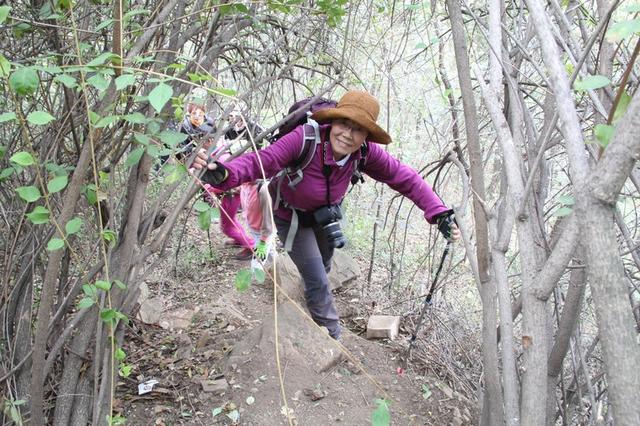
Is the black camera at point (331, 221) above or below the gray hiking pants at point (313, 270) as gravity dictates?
above

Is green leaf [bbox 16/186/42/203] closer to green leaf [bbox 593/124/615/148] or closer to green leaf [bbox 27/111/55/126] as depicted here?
green leaf [bbox 27/111/55/126]

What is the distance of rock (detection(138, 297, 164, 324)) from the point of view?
12.5ft

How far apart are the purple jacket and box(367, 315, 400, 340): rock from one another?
1.01 meters

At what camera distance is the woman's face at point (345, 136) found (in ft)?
9.84

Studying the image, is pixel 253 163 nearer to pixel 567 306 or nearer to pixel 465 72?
pixel 465 72

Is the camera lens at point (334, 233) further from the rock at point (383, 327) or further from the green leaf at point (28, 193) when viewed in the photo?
the green leaf at point (28, 193)

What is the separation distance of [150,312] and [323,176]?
5.56 feet

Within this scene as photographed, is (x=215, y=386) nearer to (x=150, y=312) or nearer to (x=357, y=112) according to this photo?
(x=150, y=312)

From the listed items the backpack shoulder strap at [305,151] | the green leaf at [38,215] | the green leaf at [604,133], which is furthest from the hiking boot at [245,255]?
the green leaf at [604,133]

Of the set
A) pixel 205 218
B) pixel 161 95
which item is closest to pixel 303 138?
pixel 205 218

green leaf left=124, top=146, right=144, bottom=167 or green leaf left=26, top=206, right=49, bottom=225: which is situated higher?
green leaf left=124, top=146, right=144, bottom=167

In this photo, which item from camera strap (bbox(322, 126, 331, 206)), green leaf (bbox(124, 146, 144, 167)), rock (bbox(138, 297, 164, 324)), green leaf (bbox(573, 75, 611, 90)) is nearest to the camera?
green leaf (bbox(573, 75, 611, 90))

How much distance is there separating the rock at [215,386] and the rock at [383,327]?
1271 millimetres

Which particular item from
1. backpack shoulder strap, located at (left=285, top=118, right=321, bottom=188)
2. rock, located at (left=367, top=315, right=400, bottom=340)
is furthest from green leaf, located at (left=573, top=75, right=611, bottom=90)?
rock, located at (left=367, top=315, right=400, bottom=340)
